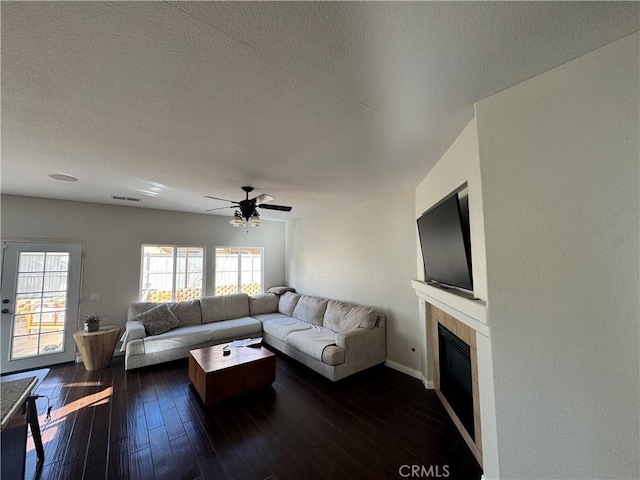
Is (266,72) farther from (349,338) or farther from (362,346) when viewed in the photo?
(362,346)

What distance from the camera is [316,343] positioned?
11.4 feet

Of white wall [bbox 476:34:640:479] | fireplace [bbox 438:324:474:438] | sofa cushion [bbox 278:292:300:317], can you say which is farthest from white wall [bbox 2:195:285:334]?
white wall [bbox 476:34:640:479]

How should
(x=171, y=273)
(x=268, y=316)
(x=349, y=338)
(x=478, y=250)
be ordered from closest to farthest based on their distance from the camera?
(x=478, y=250)
(x=349, y=338)
(x=171, y=273)
(x=268, y=316)

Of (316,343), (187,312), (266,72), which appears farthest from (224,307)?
(266,72)

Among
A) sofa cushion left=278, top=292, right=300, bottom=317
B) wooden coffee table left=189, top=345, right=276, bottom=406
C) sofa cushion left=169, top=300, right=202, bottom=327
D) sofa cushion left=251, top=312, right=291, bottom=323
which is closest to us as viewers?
wooden coffee table left=189, top=345, right=276, bottom=406

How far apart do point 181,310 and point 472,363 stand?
4565mm

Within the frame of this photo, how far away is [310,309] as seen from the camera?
473 centimetres

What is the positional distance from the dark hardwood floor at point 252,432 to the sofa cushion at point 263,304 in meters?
2.14

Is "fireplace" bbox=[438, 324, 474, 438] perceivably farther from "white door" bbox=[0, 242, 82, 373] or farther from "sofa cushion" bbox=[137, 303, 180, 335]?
"white door" bbox=[0, 242, 82, 373]

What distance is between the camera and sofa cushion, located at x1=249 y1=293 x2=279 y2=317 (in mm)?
5324

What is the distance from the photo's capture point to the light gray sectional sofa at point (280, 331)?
133 inches

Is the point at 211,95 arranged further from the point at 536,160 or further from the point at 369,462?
the point at 369,462

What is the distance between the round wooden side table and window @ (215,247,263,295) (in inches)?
76.1

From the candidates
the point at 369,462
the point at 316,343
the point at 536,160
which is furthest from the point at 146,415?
the point at 536,160
